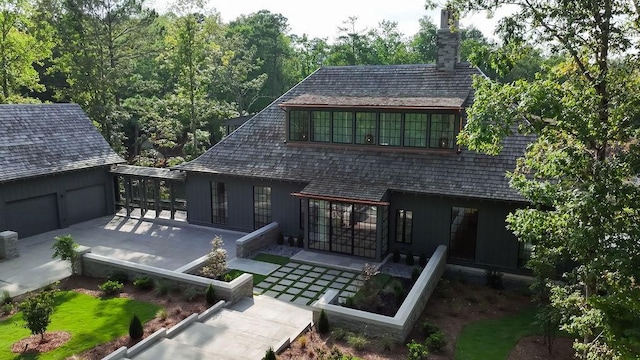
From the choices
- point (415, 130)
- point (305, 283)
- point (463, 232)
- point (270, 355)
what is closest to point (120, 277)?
point (305, 283)

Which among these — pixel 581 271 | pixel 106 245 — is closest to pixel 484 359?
pixel 581 271

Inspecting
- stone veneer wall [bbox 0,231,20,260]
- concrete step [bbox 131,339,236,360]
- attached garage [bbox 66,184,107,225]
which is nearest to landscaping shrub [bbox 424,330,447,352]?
concrete step [bbox 131,339,236,360]

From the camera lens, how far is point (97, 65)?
105ft

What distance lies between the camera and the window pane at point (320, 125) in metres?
22.0

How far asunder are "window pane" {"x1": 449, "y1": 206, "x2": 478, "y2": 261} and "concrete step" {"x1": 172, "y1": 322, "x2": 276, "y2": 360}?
30.6 ft

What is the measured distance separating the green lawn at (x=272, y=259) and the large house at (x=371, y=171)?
1506 mm

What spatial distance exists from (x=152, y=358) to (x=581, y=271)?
404 inches

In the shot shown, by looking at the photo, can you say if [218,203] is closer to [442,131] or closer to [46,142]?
[46,142]

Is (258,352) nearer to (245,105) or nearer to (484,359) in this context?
(484,359)

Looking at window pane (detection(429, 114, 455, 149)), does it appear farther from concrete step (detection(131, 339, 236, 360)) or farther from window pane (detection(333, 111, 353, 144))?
concrete step (detection(131, 339, 236, 360))

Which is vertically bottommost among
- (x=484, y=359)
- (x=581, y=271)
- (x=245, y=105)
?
(x=484, y=359)

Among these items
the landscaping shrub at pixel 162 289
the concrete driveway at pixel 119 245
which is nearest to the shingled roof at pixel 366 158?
the concrete driveway at pixel 119 245

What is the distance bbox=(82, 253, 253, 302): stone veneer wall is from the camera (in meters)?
15.0

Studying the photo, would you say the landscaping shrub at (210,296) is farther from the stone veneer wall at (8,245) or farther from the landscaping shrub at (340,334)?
the stone veneer wall at (8,245)
